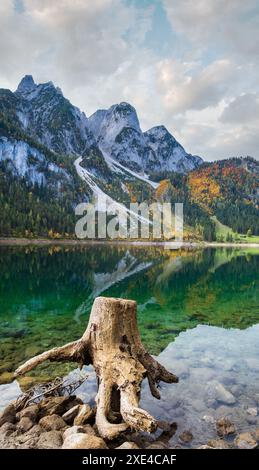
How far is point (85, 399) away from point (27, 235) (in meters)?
163

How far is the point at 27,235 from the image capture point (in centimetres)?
16788

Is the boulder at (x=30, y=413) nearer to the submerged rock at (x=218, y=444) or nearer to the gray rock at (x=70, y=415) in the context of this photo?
the gray rock at (x=70, y=415)

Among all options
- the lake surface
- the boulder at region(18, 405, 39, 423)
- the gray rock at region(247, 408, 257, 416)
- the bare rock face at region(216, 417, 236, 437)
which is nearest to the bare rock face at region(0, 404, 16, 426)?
the boulder at region(18, 405, 39, 423)

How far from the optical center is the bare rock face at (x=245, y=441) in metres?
9.49

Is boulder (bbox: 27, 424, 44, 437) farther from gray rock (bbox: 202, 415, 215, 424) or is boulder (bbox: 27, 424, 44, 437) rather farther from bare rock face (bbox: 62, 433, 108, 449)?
gray rock (bbox: 202, 415, 215, 424)

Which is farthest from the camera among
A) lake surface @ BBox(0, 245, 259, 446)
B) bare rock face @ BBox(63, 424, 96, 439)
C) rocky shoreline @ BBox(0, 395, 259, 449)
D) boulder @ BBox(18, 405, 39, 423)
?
lake surface @ BBox(0, 245, 259, 446)

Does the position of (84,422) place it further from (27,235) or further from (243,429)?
(27,235)

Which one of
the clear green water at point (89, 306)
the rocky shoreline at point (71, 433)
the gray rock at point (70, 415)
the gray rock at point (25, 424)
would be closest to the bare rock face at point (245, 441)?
the rocky shoreline at point (71, 433)

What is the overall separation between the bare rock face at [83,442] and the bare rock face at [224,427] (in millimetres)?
4182

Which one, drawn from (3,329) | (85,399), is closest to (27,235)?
(3,329)

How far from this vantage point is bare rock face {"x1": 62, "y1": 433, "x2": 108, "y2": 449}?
7.81 metres

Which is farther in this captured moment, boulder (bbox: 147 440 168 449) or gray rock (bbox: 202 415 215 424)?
gray rock (bbox: 202 415 215 424)

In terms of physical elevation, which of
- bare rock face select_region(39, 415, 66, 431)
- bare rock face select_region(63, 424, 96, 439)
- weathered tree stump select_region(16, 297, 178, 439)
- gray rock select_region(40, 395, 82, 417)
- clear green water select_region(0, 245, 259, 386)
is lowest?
clear green water select_region(0, 245, 259, 386)

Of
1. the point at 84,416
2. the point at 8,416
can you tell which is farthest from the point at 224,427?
the point at 8,416
